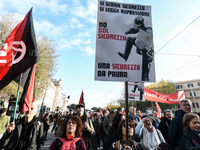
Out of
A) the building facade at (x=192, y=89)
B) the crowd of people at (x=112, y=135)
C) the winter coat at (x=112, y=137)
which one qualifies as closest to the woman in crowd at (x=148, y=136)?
the crowd of people at (x=112, y=135)

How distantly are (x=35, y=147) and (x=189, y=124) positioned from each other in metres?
3.39

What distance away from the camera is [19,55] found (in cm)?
363

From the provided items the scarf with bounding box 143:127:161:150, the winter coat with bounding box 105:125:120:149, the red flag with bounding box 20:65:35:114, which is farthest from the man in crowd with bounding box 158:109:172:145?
the red flag with bounding box 20:65:35:114

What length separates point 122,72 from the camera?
245cm

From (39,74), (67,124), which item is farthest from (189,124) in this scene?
(39,74)

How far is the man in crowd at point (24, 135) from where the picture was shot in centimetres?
273

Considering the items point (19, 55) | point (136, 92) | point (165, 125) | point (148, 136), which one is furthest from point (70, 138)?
point (136, 92)

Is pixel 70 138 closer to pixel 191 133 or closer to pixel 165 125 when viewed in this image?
pixel 191 133

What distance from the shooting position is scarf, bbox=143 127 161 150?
2693 millimetres

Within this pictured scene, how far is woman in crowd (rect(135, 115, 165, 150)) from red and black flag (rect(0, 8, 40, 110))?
10.2 feet

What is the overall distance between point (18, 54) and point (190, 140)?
459cm

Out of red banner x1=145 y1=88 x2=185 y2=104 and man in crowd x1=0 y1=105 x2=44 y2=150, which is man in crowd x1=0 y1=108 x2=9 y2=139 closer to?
man in crowd x1=0 y1=105 x2=44 y2=150

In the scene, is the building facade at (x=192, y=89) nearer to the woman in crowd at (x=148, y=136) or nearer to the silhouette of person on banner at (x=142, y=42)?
the woman in crowd at (x=148, y=136)

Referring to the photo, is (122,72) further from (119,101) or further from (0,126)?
(119,101)
